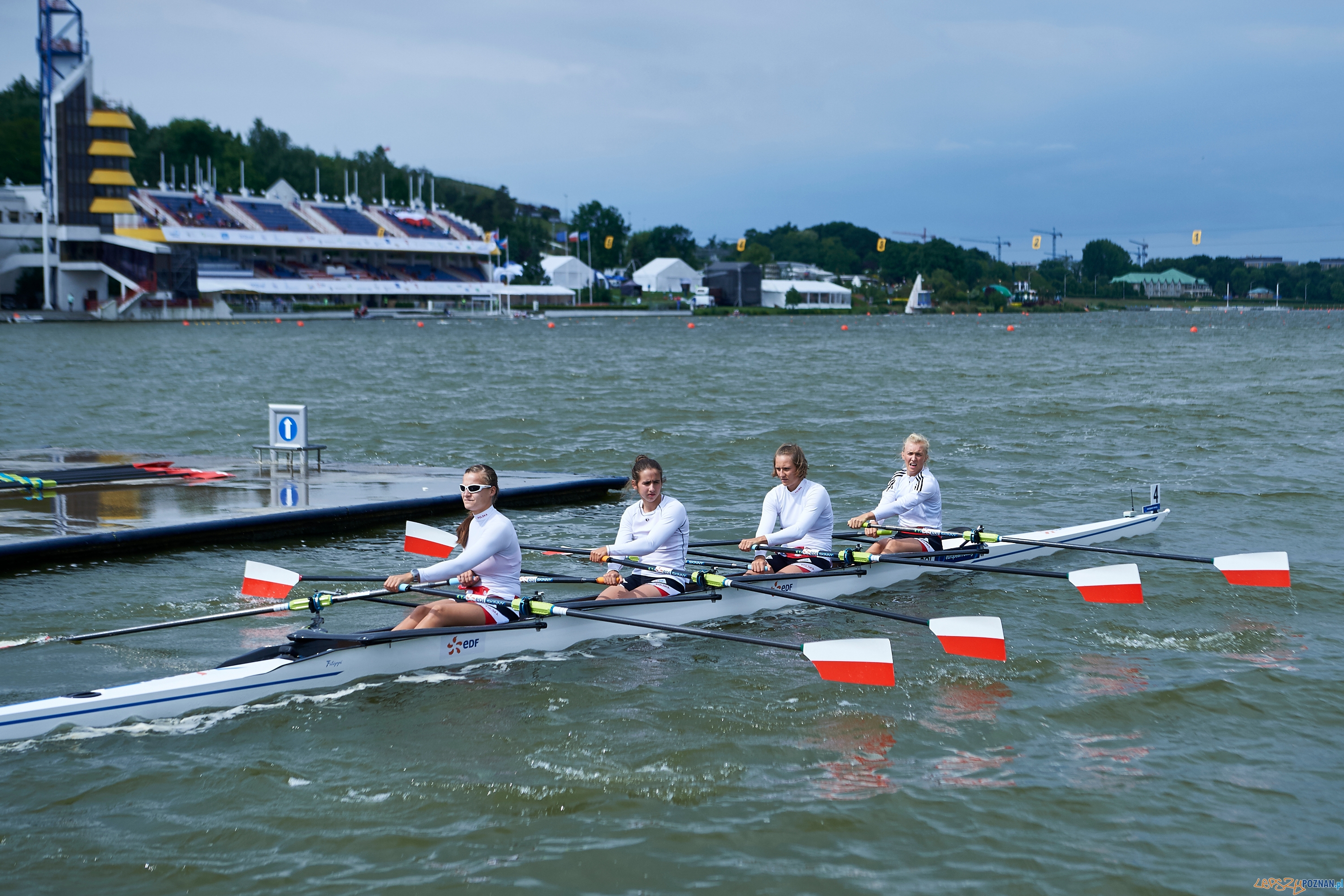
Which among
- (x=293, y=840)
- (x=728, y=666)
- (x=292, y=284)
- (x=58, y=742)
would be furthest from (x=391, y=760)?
(x=292, y=284)

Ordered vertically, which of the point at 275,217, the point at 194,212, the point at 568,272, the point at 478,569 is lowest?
the point at 478,569

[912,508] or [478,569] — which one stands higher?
[912,508]

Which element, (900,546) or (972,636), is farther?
(900,546)

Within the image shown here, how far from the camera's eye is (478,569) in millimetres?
7727

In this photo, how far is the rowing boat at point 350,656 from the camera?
6375mm

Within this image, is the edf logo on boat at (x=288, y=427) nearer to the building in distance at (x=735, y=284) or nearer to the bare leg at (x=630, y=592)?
the bare leg at (x=630, y=592)

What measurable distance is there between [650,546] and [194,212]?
98.2 m

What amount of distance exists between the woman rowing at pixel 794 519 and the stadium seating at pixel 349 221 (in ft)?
335

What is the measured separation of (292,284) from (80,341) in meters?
41.0

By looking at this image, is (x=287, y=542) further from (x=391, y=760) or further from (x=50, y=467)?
(x=391, y=760)

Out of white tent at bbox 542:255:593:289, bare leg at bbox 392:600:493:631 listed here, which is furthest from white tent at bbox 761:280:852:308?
bare leg at bbox 392:600:493:631

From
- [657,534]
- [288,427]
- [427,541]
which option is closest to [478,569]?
[657,534]

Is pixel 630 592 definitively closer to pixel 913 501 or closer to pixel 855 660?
pixel 855 660

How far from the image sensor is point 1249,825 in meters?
5.79
